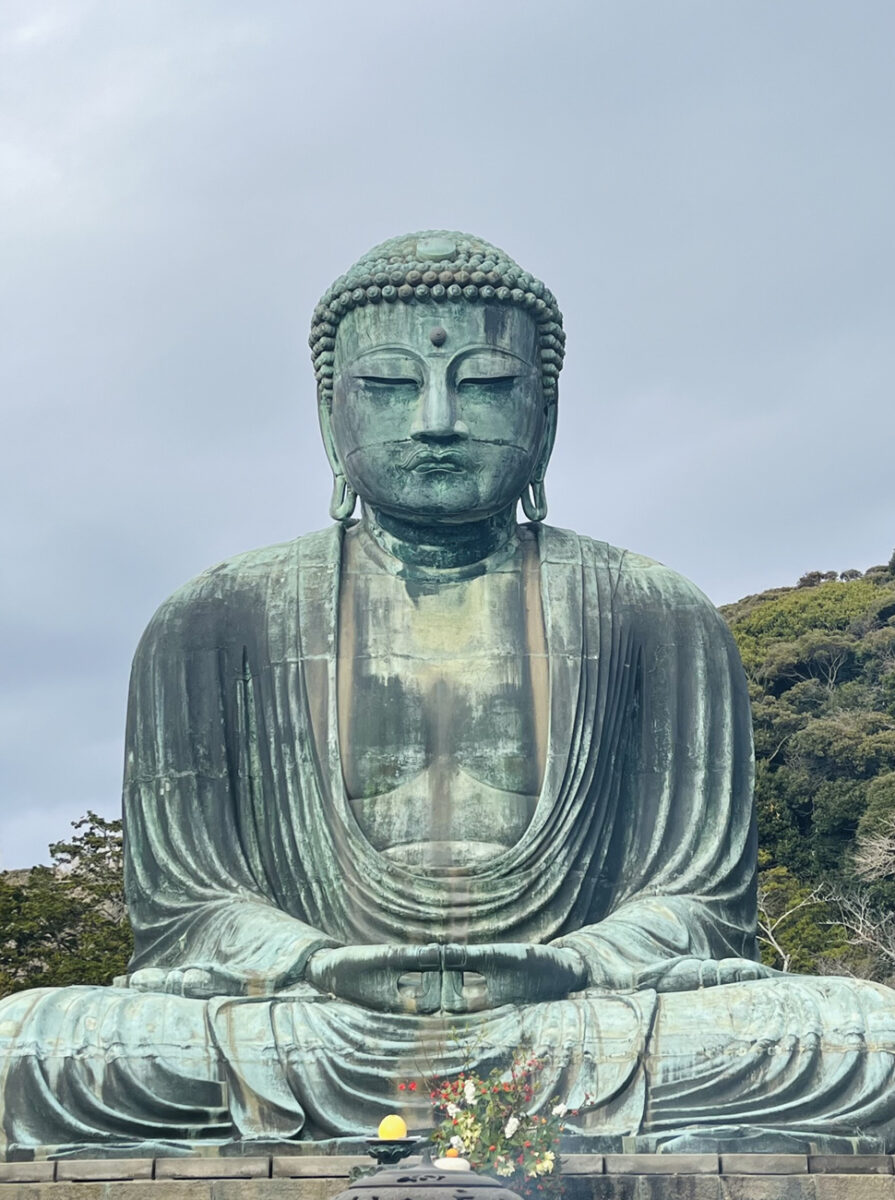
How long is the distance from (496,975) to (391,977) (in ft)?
→ 1.51

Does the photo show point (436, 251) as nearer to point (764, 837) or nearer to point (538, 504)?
point (538, 504)

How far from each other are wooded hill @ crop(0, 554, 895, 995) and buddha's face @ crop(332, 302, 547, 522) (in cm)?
1402

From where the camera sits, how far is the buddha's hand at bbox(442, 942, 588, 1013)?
32.2ft

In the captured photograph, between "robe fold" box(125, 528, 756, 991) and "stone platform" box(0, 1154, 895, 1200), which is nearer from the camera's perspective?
"stone platform" box(0, 1154, 895, 1200)

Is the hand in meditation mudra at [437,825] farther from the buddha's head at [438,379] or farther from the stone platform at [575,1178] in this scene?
the stone platform at [575,1178]

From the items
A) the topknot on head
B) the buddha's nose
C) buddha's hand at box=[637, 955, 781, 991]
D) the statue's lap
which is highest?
the topknot on head

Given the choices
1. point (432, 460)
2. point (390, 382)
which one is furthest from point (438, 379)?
point (432, 460)

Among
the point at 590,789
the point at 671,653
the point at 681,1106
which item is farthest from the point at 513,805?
the point at 681,1106

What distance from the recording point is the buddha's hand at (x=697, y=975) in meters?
9.98

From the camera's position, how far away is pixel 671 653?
38.0 ft

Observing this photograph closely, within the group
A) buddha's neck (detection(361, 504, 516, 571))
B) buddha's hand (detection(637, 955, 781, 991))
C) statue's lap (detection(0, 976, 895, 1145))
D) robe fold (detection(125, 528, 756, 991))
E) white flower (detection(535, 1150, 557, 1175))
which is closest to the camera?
white flower (detection(535, 1150, 557, 1175))

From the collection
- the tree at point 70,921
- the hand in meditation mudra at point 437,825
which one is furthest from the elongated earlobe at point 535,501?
the tree at point 70,921

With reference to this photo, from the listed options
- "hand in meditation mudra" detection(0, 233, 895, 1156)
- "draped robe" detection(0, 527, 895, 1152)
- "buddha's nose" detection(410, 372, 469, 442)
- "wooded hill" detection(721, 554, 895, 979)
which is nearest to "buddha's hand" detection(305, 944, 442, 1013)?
"hand in meditation mudra" detection(0, 233, 895, 1156)

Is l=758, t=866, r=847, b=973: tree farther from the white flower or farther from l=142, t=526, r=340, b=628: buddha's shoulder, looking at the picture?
the white flower
